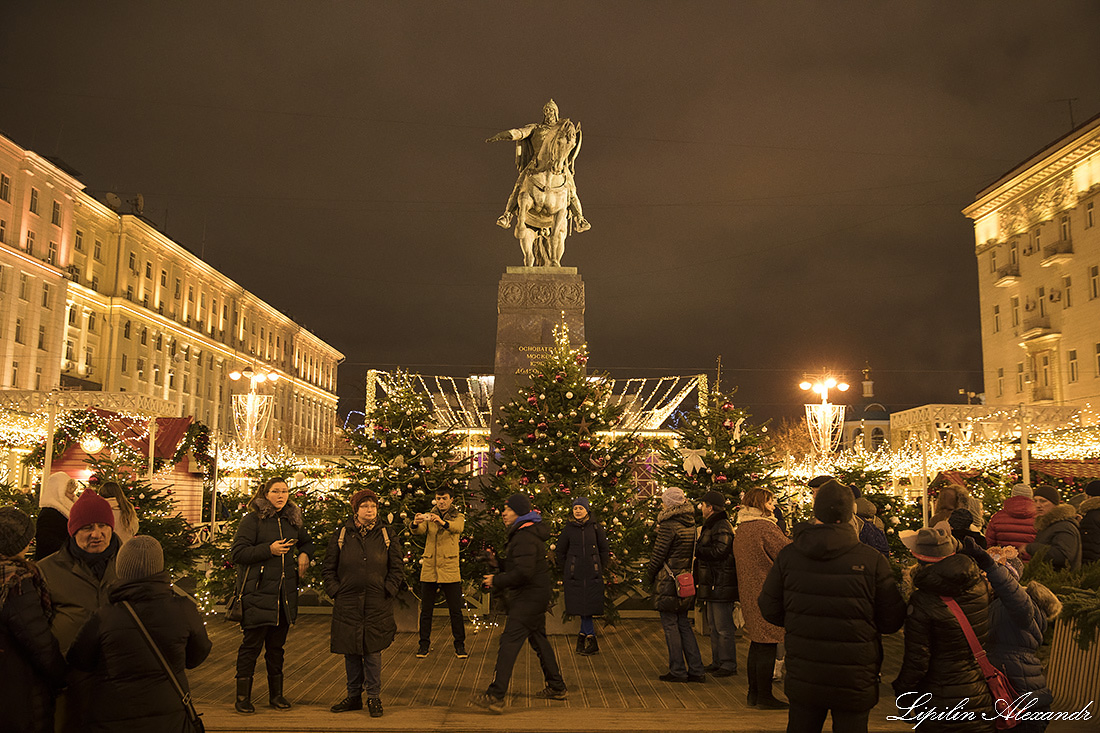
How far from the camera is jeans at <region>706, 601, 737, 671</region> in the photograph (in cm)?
821

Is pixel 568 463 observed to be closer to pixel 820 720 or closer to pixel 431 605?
pixel 431 605

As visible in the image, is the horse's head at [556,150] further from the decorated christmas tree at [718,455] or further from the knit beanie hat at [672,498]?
the knit beanie hat at [672,498]

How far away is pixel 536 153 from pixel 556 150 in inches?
14.9

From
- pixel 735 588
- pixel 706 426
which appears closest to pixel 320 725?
pixel 735 588

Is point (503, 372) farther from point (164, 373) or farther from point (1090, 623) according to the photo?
point (164, 373)

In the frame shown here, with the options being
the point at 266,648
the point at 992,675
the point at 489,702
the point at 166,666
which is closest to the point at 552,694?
the point at 489,702

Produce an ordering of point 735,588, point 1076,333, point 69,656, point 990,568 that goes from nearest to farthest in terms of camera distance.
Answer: point 69,656
point 990,568
point 735,588
point 1076,333

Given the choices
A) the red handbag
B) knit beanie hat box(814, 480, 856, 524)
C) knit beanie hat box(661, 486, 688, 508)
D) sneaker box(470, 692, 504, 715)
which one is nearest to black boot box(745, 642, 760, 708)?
knit beanie hat box(661, 486, 688, 508)

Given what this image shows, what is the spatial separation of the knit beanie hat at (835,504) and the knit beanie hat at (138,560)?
347cm

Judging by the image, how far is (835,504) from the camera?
4746 millimetres

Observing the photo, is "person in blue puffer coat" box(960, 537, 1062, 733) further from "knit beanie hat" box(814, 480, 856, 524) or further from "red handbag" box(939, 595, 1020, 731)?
"knit beanie hat" box(814, 480, 856, 524)

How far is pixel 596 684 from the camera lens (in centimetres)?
798

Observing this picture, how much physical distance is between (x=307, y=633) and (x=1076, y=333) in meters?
41.3

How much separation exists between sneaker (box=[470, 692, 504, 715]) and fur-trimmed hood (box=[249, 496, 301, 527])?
214 cm
